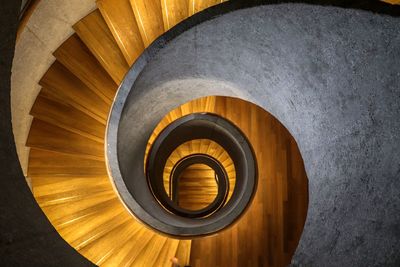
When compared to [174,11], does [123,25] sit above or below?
below

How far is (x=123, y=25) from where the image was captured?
3520 mm

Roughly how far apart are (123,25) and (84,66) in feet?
1.97

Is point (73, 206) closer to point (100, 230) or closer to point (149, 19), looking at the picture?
point (100, 230)

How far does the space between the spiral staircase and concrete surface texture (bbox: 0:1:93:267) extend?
2.19m

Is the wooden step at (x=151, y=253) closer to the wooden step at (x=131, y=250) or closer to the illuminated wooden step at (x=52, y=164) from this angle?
the wooden step at (x=131, y=250)

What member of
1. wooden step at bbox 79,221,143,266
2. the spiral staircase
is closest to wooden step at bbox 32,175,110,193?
the spiral staircase

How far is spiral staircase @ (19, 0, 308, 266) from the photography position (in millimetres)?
3502

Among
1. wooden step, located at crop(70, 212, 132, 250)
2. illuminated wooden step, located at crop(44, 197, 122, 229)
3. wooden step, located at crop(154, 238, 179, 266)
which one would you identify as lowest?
wooden step, located at crop(154, 238, 179, 266)

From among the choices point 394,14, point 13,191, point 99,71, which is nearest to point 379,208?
point 394,14

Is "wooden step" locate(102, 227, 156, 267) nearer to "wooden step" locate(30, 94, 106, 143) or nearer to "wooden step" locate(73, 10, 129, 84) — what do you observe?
"wooden step" locate(30, 94, 106, 143)

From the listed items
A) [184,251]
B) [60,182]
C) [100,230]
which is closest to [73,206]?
[60,182]

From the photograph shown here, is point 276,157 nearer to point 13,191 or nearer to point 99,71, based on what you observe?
point 99,71

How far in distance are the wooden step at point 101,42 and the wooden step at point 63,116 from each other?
567 mm

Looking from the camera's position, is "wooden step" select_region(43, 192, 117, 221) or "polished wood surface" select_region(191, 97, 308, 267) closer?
"wooden step" select_region(43, 192, 117, 221)
